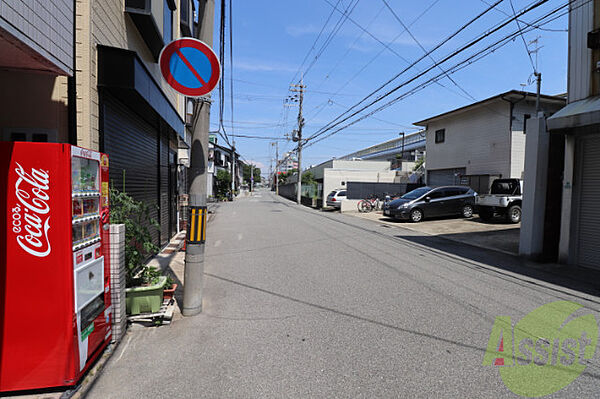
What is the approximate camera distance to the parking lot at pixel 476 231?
1041 cm

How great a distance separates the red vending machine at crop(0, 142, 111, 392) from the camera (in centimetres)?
271

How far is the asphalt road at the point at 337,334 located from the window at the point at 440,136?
1661cm

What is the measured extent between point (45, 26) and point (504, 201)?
593 inches

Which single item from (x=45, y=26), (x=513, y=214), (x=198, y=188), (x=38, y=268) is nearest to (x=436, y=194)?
(x=513, y=214)

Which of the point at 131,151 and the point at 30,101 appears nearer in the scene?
the point at 30,101

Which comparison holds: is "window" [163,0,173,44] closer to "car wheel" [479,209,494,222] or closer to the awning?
the awning

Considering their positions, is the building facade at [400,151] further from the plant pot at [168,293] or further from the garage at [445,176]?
the plant pot at [168,293]

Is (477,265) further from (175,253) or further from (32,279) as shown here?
(32,279)

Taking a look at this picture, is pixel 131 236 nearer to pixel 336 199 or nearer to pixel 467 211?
pixel 467 211

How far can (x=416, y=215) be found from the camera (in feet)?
51.7

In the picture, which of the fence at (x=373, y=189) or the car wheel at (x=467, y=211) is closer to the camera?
the car wheel at (x=467, y=211)

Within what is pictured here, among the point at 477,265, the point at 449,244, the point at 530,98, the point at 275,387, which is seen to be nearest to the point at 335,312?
the point at 275,387

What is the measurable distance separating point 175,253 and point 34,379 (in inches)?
232

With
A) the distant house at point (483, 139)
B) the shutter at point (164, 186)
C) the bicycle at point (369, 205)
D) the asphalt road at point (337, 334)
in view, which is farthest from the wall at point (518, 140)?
the shutter at point (164, 186)
